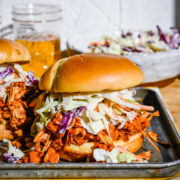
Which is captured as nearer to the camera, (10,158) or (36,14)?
(10,158)

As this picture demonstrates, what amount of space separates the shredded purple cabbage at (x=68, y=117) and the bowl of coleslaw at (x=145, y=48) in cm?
112

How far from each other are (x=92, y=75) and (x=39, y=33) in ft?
5.92

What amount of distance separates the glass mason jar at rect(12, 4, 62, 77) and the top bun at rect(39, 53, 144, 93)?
131 centimetres

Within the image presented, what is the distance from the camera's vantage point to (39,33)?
3248mm

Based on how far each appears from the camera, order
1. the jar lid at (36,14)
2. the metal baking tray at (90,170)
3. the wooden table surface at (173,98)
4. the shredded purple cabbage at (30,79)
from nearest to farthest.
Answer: the metal baking tray at (90,170)
the shredded purple cabbage at (30,79)
the wooden table surface at (173,98)
the jar lid at (36,14)

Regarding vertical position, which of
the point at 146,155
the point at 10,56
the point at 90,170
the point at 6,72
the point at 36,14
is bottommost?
the point at 146,155

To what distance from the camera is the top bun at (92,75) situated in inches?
64.4

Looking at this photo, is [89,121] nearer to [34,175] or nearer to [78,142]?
[78,142]

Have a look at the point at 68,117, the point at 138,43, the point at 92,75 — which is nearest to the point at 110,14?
the point at 138,43

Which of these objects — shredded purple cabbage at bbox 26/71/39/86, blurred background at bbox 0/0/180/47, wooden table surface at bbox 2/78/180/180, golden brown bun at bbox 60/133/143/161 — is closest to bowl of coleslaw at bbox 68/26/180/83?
wooden table surface at bbox 2/78/180/180

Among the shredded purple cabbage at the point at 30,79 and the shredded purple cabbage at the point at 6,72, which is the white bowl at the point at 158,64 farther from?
the shredded purple cabbage at the point at 6,72

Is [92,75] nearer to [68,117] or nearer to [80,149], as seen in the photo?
[68,117]

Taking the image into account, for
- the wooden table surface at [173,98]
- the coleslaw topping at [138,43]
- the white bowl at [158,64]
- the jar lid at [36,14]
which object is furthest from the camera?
the jar lid at [36,14]

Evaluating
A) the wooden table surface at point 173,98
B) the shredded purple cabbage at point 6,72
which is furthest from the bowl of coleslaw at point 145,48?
the shredded purple cabbage at point 6,72
